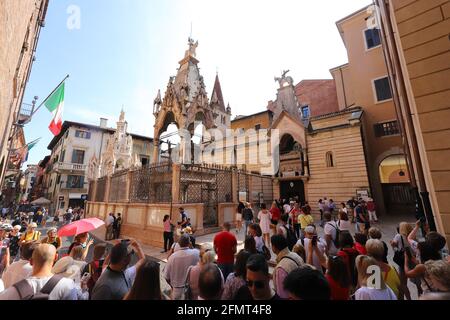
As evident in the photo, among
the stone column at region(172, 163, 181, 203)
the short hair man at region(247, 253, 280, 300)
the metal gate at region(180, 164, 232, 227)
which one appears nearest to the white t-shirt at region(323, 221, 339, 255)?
the short hair man at region(247, 253, 280, 300)

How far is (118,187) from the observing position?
13930 mm

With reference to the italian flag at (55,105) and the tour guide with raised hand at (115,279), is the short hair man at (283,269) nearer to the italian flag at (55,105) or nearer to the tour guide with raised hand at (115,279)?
the tour guide with raised hand at (115,279)

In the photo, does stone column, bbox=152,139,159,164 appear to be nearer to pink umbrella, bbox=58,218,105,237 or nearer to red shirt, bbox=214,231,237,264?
pink umbrella, bbox=58,218,105,237

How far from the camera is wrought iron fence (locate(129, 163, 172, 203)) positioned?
33.6ft

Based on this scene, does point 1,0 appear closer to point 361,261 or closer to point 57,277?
point 57,277

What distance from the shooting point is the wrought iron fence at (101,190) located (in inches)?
645

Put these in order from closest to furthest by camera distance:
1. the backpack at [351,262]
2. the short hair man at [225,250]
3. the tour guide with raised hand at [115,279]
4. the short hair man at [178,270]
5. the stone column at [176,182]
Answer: the tour guide with raised hand at [115,279]
the backpack at [351,262]
the short hair man at [178,270]
the short hair man at [225,250]
the stone column at [176,182]

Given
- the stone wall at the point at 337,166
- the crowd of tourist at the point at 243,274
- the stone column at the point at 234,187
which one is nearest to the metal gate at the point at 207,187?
the stone column at the point at 234,187

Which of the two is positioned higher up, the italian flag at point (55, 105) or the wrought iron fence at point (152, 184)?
the italian flag at point (55, 105)

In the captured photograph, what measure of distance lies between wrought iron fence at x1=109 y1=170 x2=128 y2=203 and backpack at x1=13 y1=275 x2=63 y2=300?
10783 millimetres

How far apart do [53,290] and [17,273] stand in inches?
68.9
